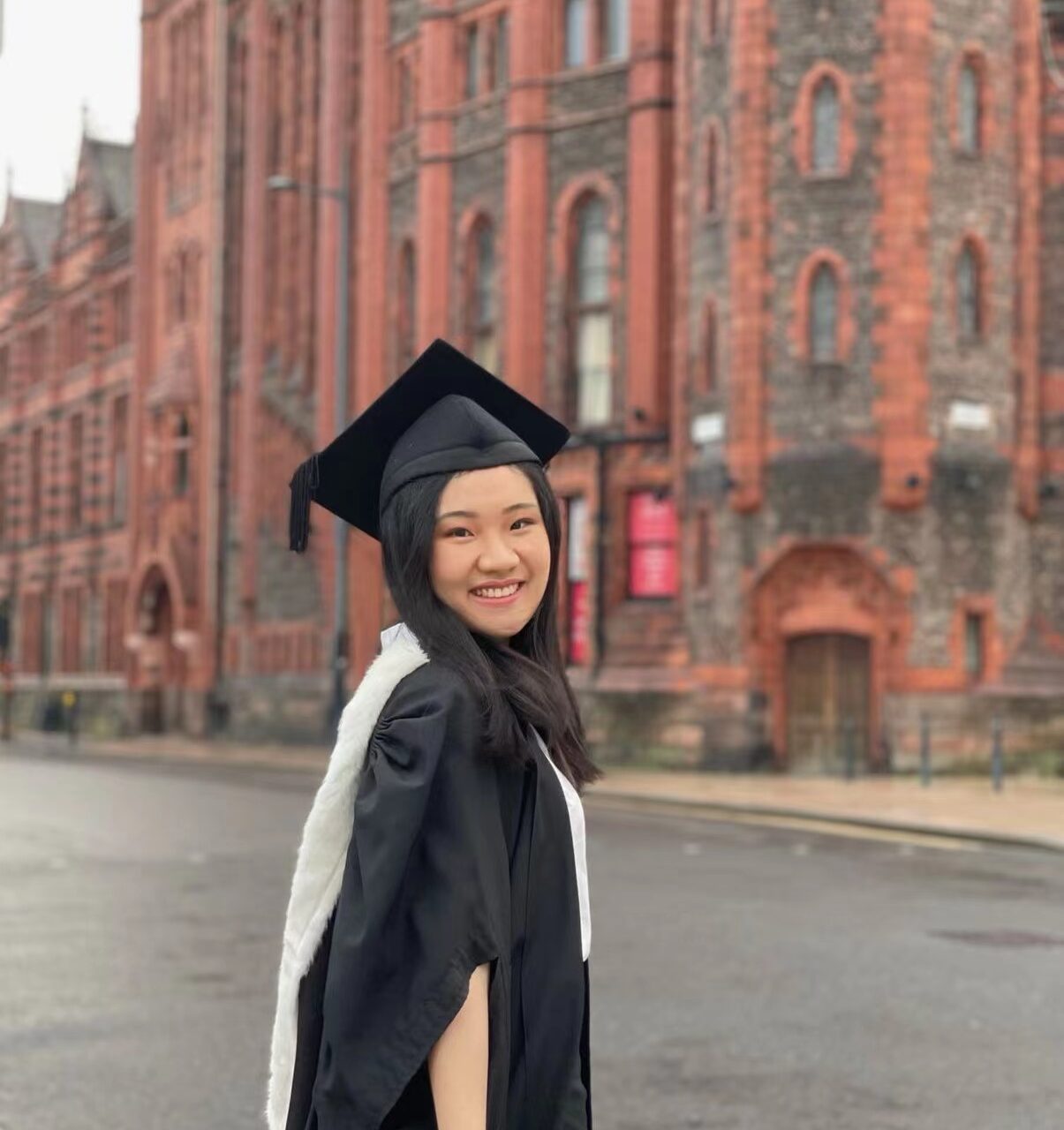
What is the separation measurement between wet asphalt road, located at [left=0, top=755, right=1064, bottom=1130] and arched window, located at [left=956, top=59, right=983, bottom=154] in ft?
54.0

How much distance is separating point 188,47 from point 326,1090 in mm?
54002

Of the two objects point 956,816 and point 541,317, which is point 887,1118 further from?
point 541,317

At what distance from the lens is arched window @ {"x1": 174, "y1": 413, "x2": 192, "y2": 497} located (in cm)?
5178

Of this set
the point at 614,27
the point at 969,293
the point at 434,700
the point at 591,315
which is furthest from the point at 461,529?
the point at 614,27

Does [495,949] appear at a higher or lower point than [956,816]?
higher

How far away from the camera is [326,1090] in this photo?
2.85 metres

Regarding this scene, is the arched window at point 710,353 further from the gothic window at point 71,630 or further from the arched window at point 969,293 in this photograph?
the gothic window at point 71,630

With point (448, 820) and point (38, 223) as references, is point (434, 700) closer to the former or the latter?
point (448, 820)

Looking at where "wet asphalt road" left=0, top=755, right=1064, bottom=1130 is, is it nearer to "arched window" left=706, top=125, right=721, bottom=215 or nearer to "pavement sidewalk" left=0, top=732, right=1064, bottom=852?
"pavement sidewalk" left=0, top=732, right=1064, bottom=852

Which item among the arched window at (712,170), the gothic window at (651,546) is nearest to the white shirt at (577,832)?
the arched window at (712,170)

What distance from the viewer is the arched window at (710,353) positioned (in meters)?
33.2

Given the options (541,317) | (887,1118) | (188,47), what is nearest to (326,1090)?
(887,1118)

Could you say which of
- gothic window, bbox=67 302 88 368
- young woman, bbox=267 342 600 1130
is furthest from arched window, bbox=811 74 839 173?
gothic window, bbox=67 302 88 368

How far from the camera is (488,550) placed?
10.3 feet
